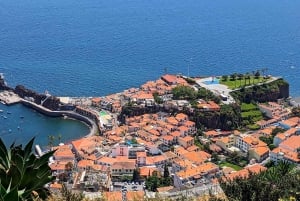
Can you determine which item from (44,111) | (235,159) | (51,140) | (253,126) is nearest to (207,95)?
(253,126)

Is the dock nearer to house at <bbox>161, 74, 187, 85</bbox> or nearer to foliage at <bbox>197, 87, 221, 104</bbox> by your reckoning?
house at <bbox>161, 74, 187, 85</bbox>

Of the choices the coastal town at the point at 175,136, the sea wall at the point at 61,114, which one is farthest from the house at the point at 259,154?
the sea wall at the point at 61,114

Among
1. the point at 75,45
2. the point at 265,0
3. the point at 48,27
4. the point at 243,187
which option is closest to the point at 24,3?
the point at 48,27

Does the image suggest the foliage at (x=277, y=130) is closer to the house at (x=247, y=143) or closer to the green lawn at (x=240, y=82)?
the house at (x=247, y=143)

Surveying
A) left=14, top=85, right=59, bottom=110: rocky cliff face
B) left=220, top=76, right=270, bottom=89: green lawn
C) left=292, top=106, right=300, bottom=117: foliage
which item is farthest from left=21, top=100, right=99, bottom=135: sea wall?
left=292, top=106, right=300, bottom=117: foliage

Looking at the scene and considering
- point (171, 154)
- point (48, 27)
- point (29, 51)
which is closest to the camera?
point (171, 154)

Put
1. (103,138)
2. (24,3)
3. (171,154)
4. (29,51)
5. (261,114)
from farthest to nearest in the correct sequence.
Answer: (24,3)
(29,51)
(261,114)
(103,138)
(171,154)

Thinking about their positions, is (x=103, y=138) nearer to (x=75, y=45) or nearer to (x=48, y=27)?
(x=75, y=45)
